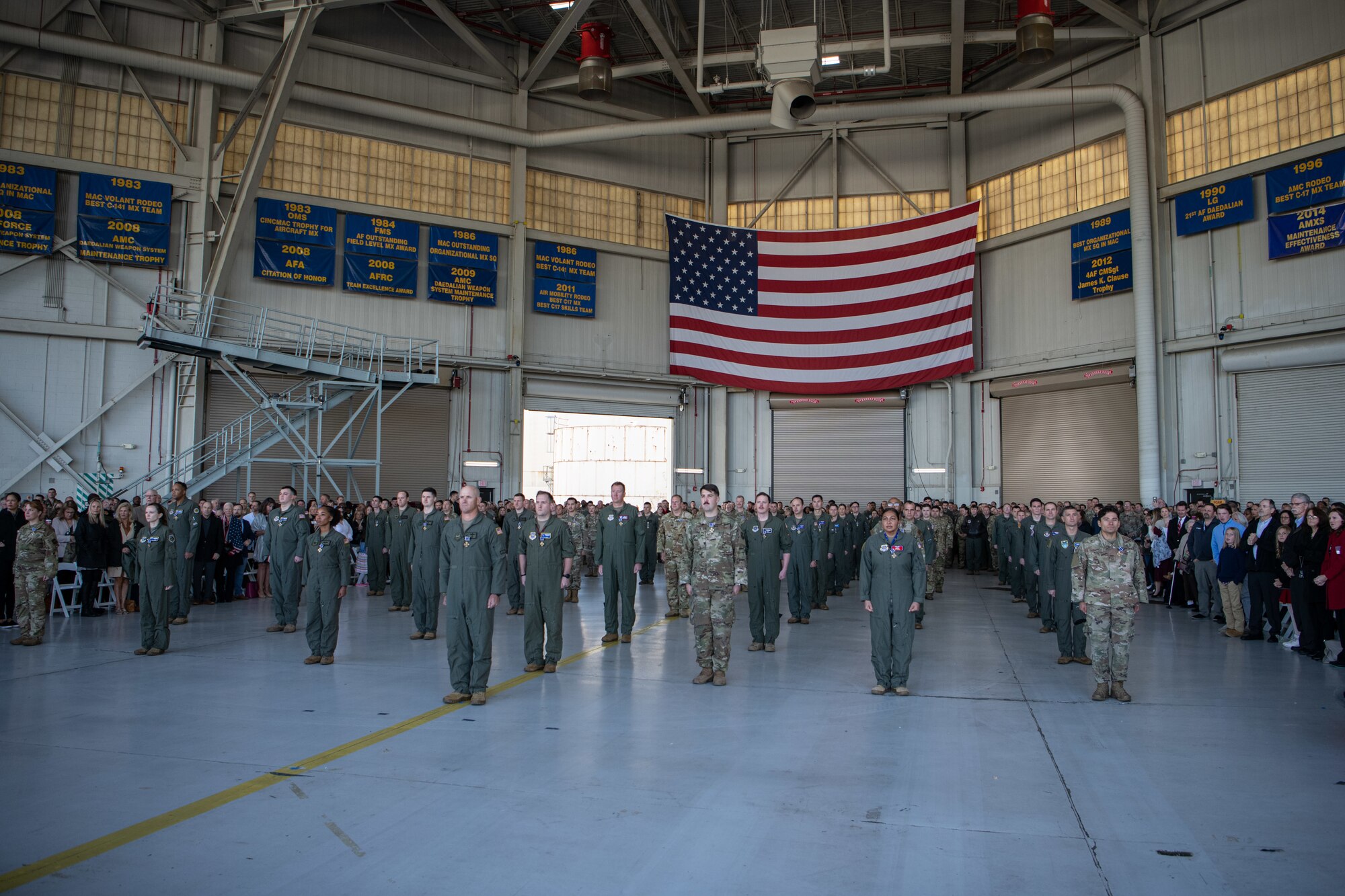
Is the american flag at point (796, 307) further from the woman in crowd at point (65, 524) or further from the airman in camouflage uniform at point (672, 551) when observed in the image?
the woman in crowd at point (65, 524)

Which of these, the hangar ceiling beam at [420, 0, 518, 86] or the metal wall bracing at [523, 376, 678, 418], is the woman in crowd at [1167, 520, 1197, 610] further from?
the hangar ceiling beam at [420, 0, 518, 86]

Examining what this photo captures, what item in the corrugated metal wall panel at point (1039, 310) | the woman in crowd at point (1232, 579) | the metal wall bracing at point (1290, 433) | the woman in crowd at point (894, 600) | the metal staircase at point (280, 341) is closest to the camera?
the woman in crowd at point (894, 600)

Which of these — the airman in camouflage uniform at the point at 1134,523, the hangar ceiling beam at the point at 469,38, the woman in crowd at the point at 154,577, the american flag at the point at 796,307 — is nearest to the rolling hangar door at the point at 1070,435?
the airman in camouflage uniform at the point at 1134,523

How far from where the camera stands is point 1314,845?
432 centimetres

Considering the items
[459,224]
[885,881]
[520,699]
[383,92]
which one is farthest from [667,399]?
[885,881]

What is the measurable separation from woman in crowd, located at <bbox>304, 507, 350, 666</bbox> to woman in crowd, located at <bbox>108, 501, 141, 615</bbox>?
552 cm

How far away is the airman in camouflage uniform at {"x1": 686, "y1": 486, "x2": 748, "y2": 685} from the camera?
823 centimetres

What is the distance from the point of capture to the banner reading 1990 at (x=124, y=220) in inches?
767

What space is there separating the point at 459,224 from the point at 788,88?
13209 mm

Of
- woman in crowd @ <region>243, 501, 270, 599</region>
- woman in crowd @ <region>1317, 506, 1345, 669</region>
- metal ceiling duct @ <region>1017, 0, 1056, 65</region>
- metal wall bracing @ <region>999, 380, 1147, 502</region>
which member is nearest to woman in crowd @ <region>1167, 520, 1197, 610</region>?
woman in crowd @ <region>1317, 506, 1345, 669</region>

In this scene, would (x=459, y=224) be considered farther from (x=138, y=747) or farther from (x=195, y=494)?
(x=138, y=747)

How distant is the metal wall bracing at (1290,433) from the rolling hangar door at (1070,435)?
2.26 metres

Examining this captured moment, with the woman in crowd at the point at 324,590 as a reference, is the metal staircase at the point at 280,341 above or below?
above

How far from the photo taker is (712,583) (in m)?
8.33
